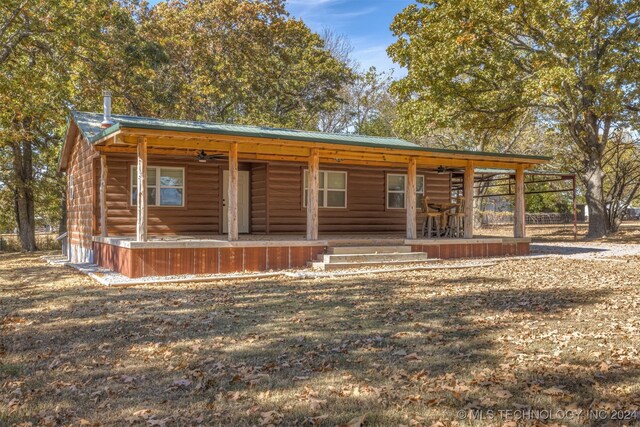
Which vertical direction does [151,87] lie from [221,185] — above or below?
above

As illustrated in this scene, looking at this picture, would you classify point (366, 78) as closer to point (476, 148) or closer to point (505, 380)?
point (476, 148)

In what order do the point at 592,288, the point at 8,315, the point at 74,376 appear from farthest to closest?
1. the point at 592,288
2. the point at 8,315
3. the point at 74,376

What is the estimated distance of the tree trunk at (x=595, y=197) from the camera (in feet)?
69.0

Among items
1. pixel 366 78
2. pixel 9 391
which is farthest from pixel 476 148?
pixel 9 391

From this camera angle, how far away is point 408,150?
44.7 feet

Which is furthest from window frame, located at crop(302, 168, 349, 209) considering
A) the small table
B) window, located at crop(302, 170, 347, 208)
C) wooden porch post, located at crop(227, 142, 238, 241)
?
wooden porch post, located at crop(227, 142, 238, 241)

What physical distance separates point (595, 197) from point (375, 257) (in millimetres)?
12834

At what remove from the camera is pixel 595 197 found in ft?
69.7

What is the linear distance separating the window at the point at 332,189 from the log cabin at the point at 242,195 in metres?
0.03

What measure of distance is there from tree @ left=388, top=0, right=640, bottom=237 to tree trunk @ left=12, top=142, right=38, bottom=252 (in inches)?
606

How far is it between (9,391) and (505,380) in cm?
406

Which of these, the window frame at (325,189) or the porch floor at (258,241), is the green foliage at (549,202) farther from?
the porch floor at (258,241)

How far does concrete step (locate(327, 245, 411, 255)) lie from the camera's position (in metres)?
12.7

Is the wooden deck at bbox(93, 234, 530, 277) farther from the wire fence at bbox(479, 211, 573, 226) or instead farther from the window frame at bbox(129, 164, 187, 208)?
the wire fence at bbox(479, 211, 573, 226)
